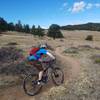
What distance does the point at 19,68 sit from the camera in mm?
14227

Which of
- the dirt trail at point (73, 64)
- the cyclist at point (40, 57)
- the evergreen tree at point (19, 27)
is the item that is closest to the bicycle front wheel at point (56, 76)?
the cyclist at point (40, 57)

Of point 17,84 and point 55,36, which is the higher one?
point 17,84

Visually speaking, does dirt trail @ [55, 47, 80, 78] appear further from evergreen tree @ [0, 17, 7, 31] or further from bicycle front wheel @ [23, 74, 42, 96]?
evergreen tree @ [0, 17, 7, 31]

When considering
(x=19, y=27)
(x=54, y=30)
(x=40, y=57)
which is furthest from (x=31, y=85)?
(x=19, y=27)

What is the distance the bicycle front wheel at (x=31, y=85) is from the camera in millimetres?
10594

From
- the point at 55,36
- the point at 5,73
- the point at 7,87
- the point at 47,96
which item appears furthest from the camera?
the point at 55,36

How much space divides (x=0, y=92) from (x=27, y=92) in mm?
1475

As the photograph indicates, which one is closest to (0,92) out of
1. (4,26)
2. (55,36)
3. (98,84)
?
(98,84)

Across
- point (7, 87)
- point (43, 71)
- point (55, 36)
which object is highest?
point (43, 71)

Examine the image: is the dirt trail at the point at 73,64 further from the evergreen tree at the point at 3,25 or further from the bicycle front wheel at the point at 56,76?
the evergreen tree at the point at 3,25

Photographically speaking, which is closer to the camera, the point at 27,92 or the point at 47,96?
the point at 47,96

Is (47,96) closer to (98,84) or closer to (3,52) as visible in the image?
(98,84)

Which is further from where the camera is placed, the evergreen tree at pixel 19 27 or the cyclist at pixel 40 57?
the evergreen tree at pixel 19 27

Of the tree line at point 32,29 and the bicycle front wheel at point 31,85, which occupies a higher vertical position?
the bicycle front wheel at point 31,85
